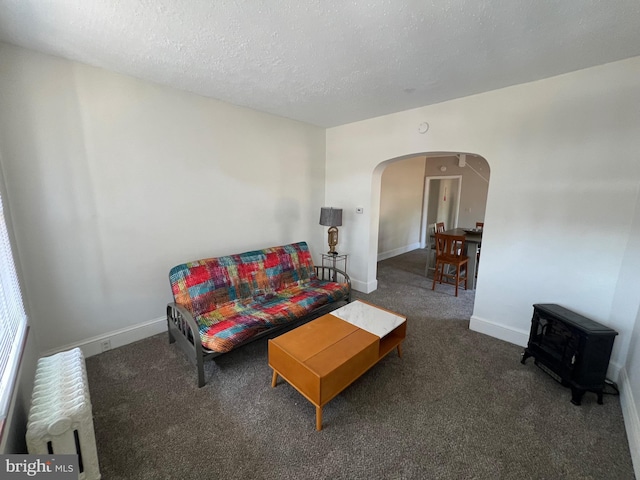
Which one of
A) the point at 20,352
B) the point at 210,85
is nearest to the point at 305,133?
the point at 210,85

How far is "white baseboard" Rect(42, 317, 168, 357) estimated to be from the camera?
234 centimetres

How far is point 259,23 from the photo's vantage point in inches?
63.2

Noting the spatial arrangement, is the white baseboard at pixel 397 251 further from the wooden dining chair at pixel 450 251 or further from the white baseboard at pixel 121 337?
the white baseboard at pixel 121 337

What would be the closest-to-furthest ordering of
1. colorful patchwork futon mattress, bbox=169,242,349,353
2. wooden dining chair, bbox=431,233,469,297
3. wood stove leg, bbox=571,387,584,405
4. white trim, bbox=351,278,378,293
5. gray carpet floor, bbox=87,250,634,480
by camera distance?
gray carpet floor, bbox=87,250,634,480 → wood stove leg, bbox=571,387,584,405 → colorful patchwork futon mattress, bbox=169,242,349,353 → wooden dining chair, bbox=431,233,469,297 → white trim, bbox=351,278,378,293

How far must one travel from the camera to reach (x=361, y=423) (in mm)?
1741

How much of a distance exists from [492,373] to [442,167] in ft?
18.6

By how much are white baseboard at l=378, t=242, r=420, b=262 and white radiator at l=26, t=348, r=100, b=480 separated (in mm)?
5322

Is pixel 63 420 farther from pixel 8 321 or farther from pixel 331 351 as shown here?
pixel 331 351

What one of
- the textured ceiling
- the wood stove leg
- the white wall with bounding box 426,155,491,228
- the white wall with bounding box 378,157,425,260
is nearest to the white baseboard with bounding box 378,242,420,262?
the white wall with bounding box 378,157,425,260

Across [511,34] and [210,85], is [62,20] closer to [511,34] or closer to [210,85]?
[210,85]

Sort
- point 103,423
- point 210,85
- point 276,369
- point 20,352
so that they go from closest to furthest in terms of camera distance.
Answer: point 20,352 → point 103,423 → point 276,369 → point 210,85

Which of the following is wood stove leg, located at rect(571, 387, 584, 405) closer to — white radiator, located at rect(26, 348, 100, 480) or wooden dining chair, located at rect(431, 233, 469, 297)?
wooden dining chair, located at rect(431, 233, 469, 297)

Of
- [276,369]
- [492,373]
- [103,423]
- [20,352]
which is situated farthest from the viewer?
[492,373]

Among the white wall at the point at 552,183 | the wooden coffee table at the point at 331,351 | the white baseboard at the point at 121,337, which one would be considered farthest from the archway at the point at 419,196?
the white baseboard at the point at 121,337
